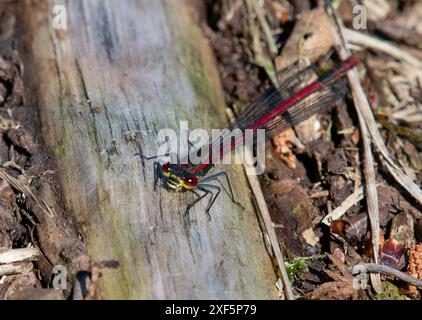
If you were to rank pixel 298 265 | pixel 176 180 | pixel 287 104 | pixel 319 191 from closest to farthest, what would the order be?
1. pixel 176 180
2. pixel 298 265
3. pixel 319 191
4. pixel 287 104

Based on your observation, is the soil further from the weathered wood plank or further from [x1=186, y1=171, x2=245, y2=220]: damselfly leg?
[x1=186, y1=171, x2=245, y2=220]: damselfly leg

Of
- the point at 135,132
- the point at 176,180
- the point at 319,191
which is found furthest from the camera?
the point at 319,191

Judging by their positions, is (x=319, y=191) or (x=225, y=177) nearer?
(x=225, y=177)

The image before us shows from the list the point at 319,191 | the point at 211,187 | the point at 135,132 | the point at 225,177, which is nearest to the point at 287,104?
the point at 319,191

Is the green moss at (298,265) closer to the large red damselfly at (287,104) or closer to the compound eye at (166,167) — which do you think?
the large red damselfly at (287,104)

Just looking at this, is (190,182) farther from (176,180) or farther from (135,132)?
(135,132)

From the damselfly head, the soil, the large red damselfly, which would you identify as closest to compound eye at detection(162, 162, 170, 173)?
the damselfly head
